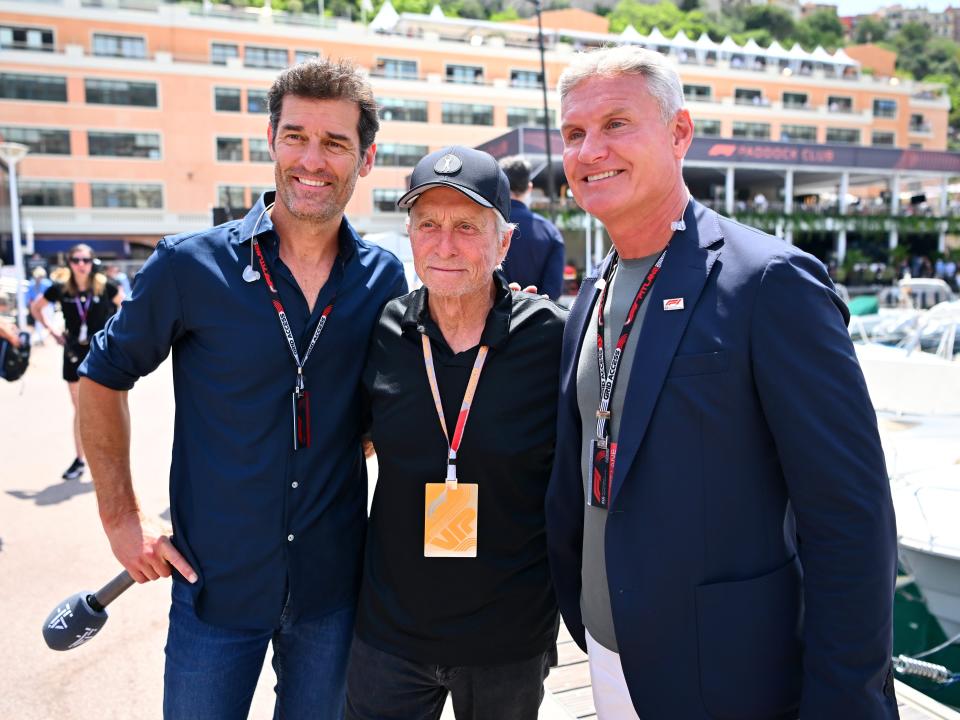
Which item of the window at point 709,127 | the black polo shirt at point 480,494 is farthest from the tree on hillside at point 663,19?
the black polo shirt at point 480,494

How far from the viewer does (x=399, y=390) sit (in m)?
2.14

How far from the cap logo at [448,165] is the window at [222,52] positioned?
158 feet

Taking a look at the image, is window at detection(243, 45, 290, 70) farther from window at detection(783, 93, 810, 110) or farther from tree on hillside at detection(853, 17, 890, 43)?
tree on hillside at detection(853, 17, 890, 43)

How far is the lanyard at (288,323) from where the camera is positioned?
6.97 feet

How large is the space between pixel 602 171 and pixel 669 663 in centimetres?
123

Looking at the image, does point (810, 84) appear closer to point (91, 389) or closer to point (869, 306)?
point (869, 306)

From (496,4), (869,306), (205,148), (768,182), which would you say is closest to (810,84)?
(768,182)

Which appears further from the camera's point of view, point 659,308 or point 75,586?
point 75,586

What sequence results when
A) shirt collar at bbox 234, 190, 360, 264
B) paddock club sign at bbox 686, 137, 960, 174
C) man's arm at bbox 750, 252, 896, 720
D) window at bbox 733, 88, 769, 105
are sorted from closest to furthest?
man's arm at bbox 750, 252, 896, 720 < shirt collar at bbox 234, 190, 360, 264 < paddock club sign at bbox 686, 137, 960, 174 < window at bbox 733, 88, 769, 105

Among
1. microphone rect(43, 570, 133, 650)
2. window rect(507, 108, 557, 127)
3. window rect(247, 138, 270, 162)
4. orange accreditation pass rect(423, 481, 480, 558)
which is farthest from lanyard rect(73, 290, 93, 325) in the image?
window rect(507, 108, 557, 127)

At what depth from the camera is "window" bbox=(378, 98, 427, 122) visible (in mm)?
45441

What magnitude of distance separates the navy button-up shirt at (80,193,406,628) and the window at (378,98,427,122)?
150 feet

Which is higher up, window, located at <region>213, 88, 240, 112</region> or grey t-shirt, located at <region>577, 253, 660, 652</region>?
window, located at <region>213, 88, 240, 112</region>

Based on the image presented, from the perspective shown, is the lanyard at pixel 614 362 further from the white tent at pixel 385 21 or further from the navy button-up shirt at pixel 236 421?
the white tent at pixel 385 21
